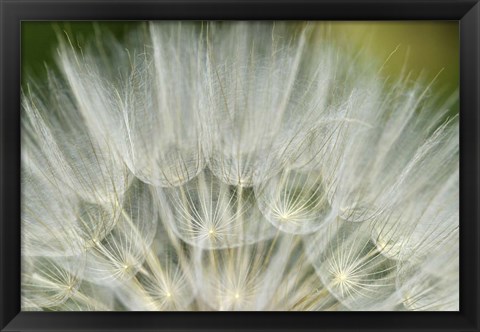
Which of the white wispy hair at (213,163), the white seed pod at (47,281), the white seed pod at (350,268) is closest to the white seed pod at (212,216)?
the white wispy hair at (213,163)

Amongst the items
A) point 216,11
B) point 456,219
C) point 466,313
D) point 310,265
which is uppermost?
point 216,11

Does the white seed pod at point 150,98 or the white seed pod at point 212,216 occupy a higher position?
the white seed pod at point 150,98

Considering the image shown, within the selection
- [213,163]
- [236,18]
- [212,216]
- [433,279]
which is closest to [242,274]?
[212,216]

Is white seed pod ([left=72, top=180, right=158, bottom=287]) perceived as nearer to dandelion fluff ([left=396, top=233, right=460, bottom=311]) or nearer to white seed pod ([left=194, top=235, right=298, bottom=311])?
white seed pod ([left=194, top=235, right=298, bottom=311])

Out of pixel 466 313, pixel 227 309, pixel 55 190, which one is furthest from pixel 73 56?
pixel 466 313

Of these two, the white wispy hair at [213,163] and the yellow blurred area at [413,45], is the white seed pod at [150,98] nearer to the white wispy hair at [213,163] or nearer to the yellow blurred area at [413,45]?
the white wispy hair at [213,163]

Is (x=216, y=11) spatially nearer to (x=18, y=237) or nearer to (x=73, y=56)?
(x=73, y=56)

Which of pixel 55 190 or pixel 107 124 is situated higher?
pixel 107 124
